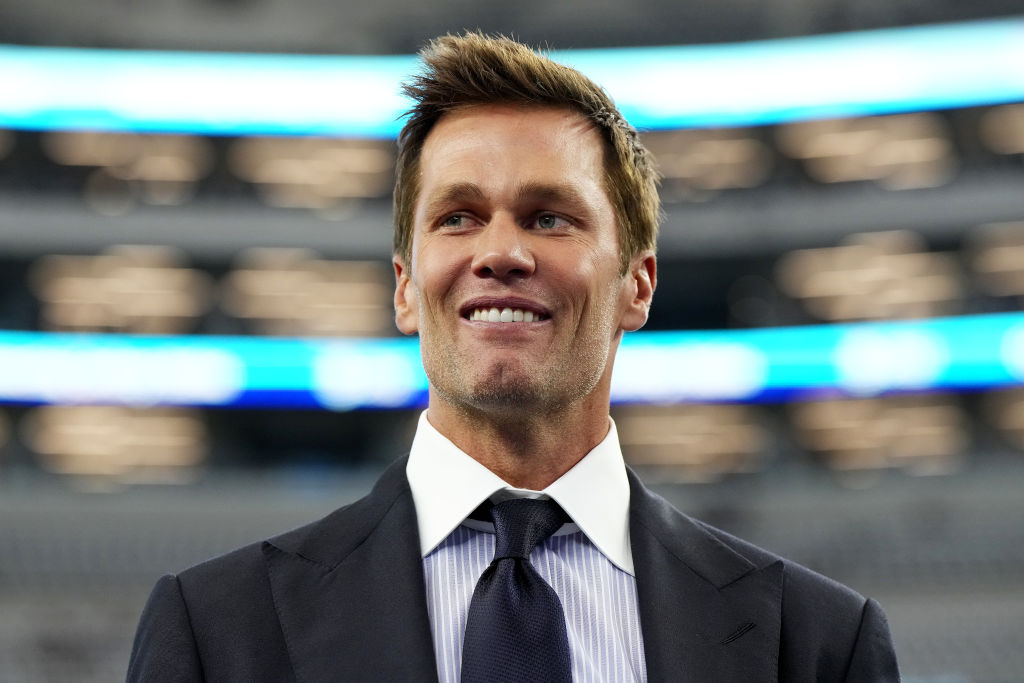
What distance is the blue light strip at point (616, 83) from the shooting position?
2188 centimetres

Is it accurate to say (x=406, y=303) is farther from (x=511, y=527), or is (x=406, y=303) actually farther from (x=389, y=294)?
(x=389, y=294)

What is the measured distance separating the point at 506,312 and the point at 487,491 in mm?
324

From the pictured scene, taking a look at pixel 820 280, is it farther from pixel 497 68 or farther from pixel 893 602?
pixel 497 68

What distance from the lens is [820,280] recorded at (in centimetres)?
2244

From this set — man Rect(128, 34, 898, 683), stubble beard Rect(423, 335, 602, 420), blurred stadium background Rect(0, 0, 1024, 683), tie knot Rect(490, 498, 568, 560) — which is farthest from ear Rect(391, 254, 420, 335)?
blurred stadium background Rect(0, 0, 1024, 683)

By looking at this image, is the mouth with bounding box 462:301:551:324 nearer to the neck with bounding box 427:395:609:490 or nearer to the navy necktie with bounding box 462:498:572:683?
the neck with bounding box 427:395:609:490

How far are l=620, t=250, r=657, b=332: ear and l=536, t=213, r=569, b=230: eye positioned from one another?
0.22 m

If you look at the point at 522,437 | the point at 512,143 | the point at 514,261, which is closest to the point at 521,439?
the point at 522,437

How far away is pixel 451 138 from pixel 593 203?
29 cm

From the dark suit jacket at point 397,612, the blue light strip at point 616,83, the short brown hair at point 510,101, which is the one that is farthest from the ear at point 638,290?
the blue light strip at point 616,83

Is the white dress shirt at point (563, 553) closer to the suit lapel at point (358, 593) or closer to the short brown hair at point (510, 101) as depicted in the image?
the suit lapel at point (358, 593)

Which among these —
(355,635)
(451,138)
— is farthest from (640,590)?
(451,138)

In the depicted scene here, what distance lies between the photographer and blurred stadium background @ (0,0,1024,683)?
21.5 metres

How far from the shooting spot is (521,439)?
2135 mm
